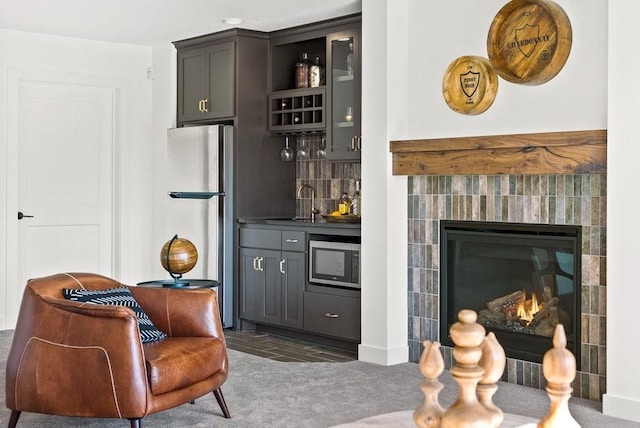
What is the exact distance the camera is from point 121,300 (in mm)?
3918

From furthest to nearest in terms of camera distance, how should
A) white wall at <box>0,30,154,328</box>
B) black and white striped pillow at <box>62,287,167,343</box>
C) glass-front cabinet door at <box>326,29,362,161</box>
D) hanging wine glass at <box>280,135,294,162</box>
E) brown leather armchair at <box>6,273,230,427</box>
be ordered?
white wall at <box>0,30,154,328</box>, hanging wine glass at <box>280,135,294,162</box>, glass-front cabinet door at <box>326,29,362,161</box>, black and white striped pillow at <box>62,287,167,343</box>, brown leather armchair at <box>6,273,230,427</box>

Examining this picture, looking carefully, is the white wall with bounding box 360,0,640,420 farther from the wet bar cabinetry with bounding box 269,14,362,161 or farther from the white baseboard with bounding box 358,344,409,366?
the wet bar cabinetry with bounding box 269,14,362,161

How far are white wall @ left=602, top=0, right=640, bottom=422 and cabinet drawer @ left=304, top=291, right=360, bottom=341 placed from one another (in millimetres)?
1939

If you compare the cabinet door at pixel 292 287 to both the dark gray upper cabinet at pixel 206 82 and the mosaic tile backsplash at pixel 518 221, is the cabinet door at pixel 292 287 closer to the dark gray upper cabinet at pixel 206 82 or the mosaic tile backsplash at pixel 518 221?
the mosaic tile backsplash at pixel 518 221

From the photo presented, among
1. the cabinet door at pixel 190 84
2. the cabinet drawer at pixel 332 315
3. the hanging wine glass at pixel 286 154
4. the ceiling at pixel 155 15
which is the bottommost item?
the cabinet drawer at pixel 332 315

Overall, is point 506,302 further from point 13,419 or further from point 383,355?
point 13,419

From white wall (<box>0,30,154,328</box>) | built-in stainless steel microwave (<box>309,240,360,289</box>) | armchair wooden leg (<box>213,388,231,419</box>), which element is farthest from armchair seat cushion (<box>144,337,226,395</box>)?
white wall (<box>0,30,154,328</box>)

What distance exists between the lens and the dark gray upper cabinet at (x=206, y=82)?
668cm

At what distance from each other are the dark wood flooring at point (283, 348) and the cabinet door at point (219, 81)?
176 cm

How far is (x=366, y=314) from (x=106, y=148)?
3.10m

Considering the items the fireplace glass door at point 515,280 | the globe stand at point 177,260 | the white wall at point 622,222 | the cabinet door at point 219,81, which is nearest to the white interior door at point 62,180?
the cabinet door at point 219,81

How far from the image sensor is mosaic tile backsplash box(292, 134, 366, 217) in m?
6.56

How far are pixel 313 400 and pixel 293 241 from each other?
1918 mm

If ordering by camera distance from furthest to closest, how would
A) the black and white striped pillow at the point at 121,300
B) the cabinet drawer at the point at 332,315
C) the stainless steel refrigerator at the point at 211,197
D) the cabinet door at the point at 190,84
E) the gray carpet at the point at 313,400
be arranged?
the cabinet door at the point at 190,84, the stainless steel refrigerator at the point at 211,197, the cabinet drawer at the point at 332,315, the gray carpet at the point at 313,400, the black and white striped pillow at the point at 121,300
